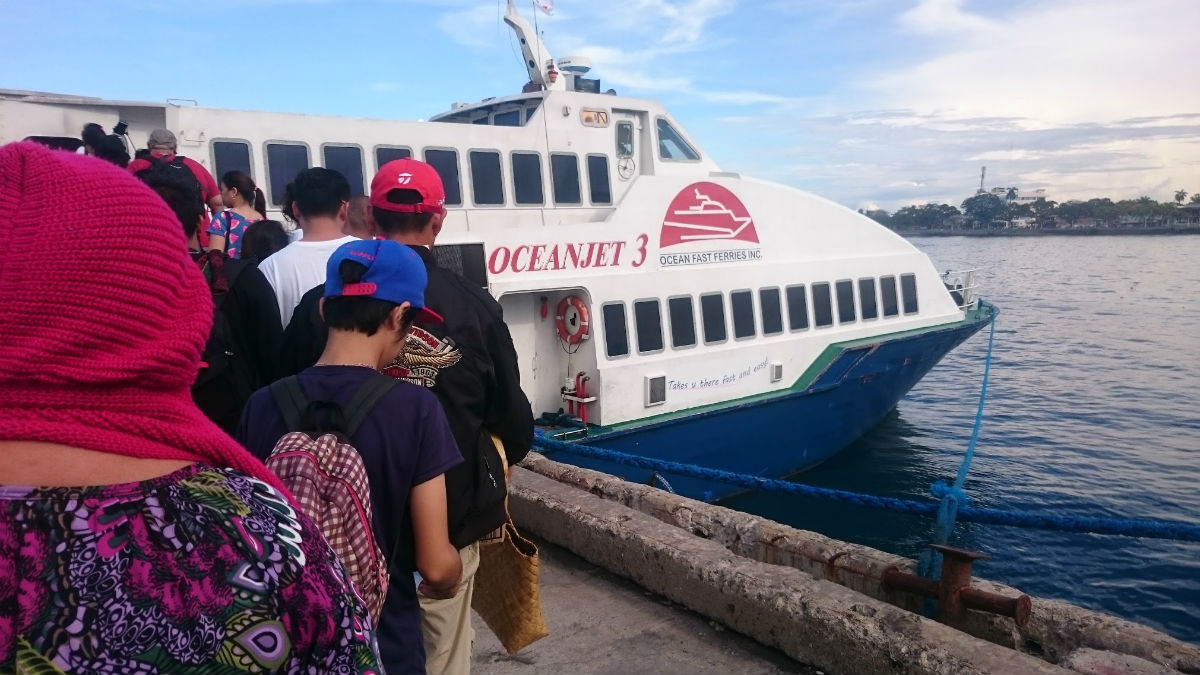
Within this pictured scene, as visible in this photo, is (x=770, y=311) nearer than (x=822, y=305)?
Yes

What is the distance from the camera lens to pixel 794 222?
10758 mm

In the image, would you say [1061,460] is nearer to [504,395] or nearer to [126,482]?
[504,395]

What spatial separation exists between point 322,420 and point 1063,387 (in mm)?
21829

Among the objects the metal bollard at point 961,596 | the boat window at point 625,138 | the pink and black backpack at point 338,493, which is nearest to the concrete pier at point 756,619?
the metal bollard at point 961,596

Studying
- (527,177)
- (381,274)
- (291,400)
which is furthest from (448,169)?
(291,400)

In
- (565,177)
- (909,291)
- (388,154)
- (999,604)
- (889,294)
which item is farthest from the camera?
(909,291)

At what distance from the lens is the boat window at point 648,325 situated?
903cm

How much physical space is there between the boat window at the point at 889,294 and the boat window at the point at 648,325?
4.51 meters

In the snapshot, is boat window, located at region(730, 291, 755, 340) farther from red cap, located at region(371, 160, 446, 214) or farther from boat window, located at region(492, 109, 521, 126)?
red cap, located at region(371, 160, 446, 214)

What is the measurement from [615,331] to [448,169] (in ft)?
8.14

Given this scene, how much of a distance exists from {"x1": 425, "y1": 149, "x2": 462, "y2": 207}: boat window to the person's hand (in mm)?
6482

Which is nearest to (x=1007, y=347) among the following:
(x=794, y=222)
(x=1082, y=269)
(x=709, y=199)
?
(x=794, y=222)

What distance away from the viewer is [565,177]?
364 inches

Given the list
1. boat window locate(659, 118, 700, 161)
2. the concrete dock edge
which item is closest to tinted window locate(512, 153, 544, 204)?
boat window locate(659, 118, 700, 161)
